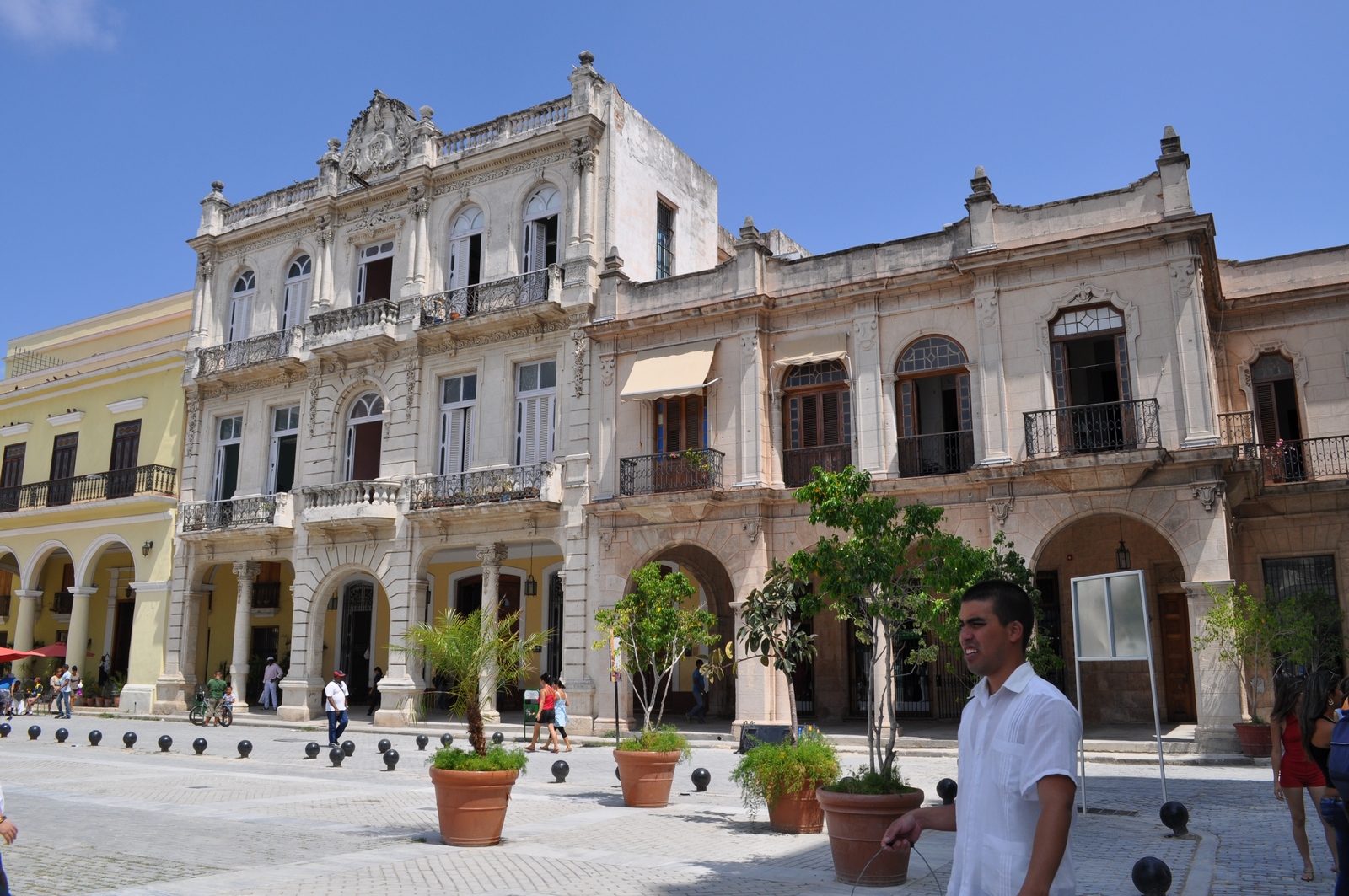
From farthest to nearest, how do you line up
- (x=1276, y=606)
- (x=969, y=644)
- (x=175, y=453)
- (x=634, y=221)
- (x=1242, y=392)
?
(x=175, y=453) → (x=634, y=221) → (x=1242, y=392) → (x=1276, y=606) → (x=969, y=644)

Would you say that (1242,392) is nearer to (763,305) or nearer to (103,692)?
(763,305)

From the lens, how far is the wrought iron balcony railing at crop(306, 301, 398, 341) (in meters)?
26.8

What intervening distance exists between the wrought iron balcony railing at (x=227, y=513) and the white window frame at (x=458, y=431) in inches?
202

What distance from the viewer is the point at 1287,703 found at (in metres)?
A: 8.25

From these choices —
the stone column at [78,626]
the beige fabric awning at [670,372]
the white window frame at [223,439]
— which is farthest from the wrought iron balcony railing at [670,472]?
the stone column at [78,626]

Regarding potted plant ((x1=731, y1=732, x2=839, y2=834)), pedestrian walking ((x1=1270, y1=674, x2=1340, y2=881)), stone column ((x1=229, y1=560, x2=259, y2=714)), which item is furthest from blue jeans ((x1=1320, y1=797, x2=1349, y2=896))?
stone column ((x1=229, y1=560, x2=259, y2=714))

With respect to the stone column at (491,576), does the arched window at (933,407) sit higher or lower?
higher

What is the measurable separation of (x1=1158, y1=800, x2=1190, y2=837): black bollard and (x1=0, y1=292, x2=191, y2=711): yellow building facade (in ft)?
90.2

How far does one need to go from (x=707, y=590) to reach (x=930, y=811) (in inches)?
876

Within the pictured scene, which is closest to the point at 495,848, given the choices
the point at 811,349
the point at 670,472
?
the point at 670,472

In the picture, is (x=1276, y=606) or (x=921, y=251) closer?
(x=1276, y=606)

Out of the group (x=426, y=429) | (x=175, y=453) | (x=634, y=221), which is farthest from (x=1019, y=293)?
(x=175, y=453)

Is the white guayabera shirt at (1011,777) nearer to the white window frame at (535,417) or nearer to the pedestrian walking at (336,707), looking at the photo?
the pedestrian walking at (336,707)

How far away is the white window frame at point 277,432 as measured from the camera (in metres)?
29.1
